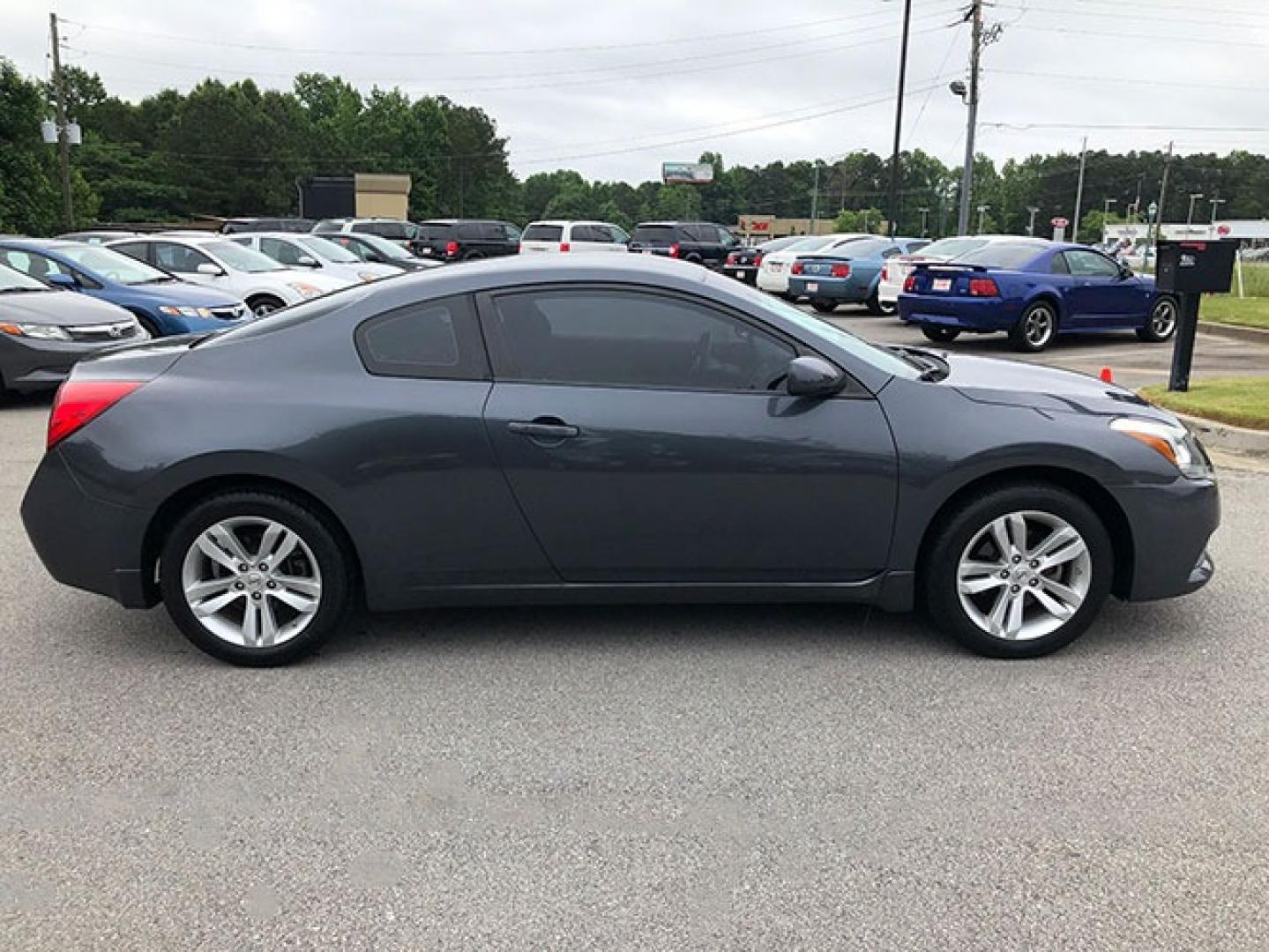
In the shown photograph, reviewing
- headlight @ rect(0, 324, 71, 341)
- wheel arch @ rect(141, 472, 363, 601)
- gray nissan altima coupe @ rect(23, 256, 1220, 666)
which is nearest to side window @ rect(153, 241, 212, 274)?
headlight @ rect(0, 324, 71, 341)

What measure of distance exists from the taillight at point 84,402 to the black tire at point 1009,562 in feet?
10.4

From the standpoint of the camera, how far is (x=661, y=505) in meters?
4.00

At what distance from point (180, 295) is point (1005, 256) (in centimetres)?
1058

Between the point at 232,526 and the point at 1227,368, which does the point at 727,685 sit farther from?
the point at 1227,368

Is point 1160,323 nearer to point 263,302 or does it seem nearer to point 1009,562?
point 263,302

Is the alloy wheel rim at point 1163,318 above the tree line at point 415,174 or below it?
below

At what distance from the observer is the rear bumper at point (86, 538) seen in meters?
3.98

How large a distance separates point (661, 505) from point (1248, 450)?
20.4ft

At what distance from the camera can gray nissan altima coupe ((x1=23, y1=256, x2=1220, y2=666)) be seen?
3965mm

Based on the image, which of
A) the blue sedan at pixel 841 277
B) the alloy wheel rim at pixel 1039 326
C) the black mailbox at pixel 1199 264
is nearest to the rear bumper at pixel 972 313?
the alloy wheel rim at pixel 1039 326

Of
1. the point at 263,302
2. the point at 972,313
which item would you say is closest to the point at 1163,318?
the point at 972,313

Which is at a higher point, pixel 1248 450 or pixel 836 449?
pixel 836 449

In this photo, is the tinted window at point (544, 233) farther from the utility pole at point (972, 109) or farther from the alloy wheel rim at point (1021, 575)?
the alloy wheel rim at point (1021, 575)

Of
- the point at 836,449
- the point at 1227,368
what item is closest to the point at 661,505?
the point at 836,449
